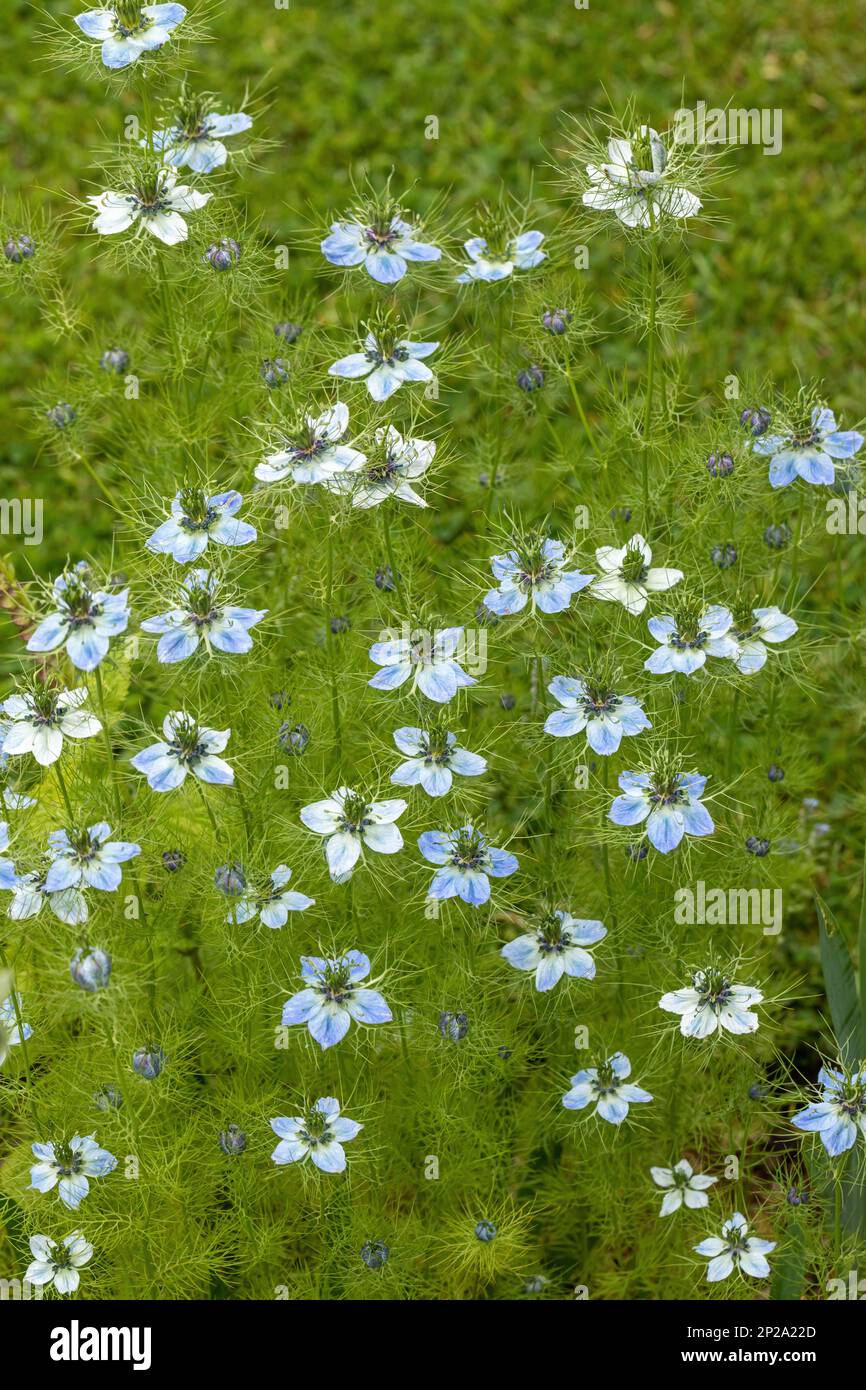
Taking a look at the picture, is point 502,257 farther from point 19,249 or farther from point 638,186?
point 19,249

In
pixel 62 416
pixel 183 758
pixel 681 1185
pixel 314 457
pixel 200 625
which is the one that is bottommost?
pixel 681 1185

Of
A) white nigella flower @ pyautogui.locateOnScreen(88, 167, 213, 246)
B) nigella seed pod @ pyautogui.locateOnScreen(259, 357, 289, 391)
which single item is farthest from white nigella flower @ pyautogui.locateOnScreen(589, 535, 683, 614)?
white nigella flower @ pyautogui.locateOnScreen(88, 167, 213, 246)

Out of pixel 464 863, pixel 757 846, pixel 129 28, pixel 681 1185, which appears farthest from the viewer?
pixel 757 846

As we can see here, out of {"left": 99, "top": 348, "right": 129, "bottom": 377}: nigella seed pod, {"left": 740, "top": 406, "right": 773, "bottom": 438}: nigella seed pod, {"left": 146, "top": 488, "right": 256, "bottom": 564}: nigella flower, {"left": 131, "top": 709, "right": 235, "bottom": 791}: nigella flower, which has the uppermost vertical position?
{"left": 99, "top": 348, "right": 129, "bottom": 377}: nigella seed pod

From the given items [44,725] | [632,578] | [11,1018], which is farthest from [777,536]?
[11,1018]

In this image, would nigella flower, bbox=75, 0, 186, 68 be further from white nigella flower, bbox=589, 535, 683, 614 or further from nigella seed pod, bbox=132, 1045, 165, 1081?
nigella seed pod, bbox=132, 1045, 165, 1081

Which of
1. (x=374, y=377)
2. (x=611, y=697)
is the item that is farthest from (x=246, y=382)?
(x=611, y=697)

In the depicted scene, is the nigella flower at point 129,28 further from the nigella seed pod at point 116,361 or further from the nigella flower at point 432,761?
the nigella flower at point 432,761
